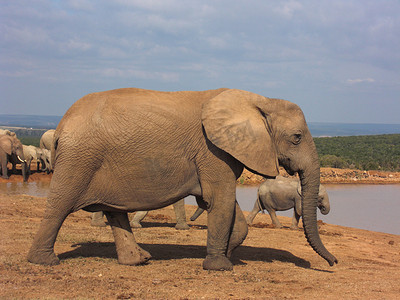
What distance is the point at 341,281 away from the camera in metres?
6.98

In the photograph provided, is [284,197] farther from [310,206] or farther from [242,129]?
[242,129]

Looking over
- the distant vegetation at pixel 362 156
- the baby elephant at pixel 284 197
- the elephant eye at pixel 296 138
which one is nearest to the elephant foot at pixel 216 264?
the elephant eye at pixel 296 138

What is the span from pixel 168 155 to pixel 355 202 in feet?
52.9

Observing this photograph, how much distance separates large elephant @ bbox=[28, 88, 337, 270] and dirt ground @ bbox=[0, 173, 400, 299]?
0.44m

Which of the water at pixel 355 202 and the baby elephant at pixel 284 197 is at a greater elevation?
the baby elephant at pixel 284 197

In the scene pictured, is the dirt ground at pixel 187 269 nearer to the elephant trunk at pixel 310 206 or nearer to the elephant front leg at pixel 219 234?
the elephant front leg at pixel 219 234

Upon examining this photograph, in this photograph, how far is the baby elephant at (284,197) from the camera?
13.5 m

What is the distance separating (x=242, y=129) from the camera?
7191 mm

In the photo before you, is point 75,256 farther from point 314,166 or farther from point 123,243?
point 314,166

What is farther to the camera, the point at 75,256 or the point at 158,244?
the point at 158,244


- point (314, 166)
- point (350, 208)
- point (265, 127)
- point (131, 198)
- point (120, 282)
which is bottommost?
point (350, 208)

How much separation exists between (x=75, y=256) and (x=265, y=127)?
3.64 m

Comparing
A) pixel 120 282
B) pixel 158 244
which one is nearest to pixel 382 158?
pixel 158 244

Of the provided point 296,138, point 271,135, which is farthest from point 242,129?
point 296,138
